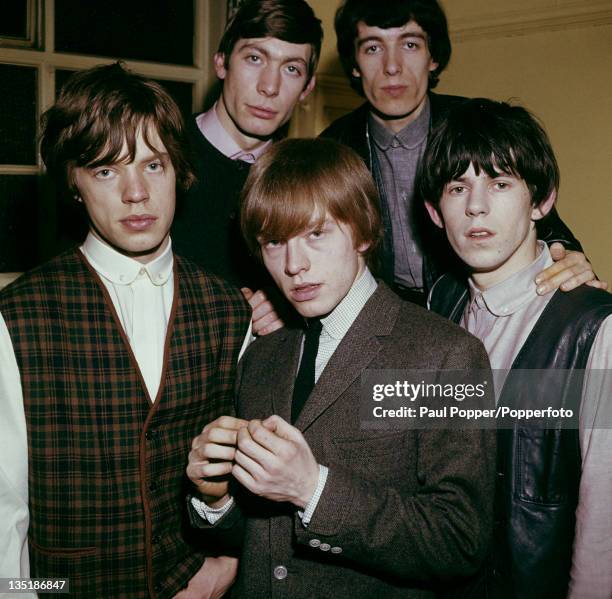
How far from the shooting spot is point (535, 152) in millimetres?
1841

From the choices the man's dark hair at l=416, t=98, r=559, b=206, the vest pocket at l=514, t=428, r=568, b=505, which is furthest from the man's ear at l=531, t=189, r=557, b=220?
the vest pocket at l=514, t=428, r=568, b=505

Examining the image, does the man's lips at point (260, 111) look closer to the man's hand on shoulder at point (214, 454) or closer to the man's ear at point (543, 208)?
the man's ear at point (543, 208)

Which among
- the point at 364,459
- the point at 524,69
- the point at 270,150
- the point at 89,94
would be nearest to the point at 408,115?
the point at 524,69

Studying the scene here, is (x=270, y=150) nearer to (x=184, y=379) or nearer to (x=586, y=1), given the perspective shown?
(x=184, y=379)

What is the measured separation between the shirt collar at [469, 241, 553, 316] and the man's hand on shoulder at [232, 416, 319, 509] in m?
0.73

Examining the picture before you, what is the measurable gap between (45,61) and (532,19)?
220 centimetres

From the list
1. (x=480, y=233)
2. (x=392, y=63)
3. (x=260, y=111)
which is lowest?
(x=480, y=233)

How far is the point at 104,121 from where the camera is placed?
172cm

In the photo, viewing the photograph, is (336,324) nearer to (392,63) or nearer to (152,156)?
(152,156)

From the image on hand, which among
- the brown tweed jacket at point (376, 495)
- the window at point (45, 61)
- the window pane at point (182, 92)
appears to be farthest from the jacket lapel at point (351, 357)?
the window pane at point (182, 92)

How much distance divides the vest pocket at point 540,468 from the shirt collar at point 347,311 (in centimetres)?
50

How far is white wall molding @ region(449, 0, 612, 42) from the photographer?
9.71 feet

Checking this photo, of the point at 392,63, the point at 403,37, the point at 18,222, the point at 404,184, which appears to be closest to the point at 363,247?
the point at 404,184

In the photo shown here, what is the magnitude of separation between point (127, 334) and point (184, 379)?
0.19 metres
